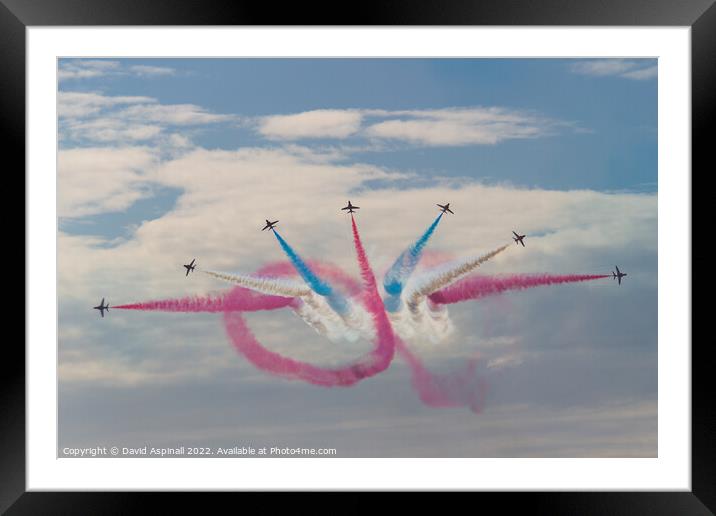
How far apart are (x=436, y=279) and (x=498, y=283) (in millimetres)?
705

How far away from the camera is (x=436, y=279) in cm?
929

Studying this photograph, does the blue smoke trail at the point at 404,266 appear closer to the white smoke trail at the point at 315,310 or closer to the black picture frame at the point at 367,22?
the white smoke trail at the point at 315,310

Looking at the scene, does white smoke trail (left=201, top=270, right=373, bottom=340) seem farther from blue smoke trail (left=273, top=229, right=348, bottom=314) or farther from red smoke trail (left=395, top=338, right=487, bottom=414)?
red smoke trail (left=395, top=338, right=487, bottom=414)

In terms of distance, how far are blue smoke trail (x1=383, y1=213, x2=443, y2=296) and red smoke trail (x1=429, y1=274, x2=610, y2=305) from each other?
0.54 meters

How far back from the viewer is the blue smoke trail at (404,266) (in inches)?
360

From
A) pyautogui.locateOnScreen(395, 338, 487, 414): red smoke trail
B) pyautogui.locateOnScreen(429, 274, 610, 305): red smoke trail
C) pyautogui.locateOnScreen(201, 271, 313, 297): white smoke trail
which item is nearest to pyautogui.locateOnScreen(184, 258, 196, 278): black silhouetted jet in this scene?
pyautogui.locateOnScreen(201, 271, 313, 297): white smoke trail

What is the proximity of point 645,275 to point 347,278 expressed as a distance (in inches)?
132

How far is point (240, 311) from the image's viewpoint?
30.0 feet

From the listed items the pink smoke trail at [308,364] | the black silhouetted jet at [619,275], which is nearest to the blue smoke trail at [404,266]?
the pink smoke trail at [308,364]

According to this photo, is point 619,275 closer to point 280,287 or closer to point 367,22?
point 280,287

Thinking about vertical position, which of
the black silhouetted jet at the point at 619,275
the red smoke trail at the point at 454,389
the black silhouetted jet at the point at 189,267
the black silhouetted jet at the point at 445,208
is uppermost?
the black silhouetted jet at the point at 445,208

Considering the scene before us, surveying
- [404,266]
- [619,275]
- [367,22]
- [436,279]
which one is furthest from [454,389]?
[367,22]

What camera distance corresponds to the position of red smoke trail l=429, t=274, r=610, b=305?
9156mm

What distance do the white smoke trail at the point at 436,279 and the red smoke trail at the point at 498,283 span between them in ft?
0.34
